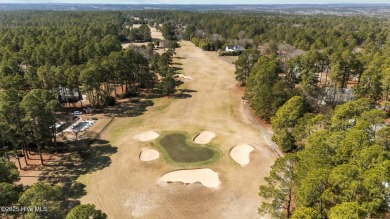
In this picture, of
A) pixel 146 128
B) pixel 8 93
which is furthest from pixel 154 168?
pixel 8 93

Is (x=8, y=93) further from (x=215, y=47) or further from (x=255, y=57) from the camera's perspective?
(x=215, y=47)

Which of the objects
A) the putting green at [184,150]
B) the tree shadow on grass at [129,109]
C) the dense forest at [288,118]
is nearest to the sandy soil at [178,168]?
the putting green at [184,150]

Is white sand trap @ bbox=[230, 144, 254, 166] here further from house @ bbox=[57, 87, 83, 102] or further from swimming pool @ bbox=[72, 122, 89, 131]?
house @ bbox=[57, 87, 83, 102]

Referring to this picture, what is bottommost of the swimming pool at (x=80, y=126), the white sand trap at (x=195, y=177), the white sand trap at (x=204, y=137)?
the white sand trap at (x=195, y=177)

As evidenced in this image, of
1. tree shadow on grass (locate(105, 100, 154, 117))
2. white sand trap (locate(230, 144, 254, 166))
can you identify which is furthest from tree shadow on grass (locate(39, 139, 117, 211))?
white sand trap (locate(230, 144, 254, 166))

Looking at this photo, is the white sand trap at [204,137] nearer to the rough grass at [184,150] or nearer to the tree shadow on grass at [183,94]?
the rough grass at [184,150]

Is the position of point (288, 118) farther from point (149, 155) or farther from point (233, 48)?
point (233, 48)
